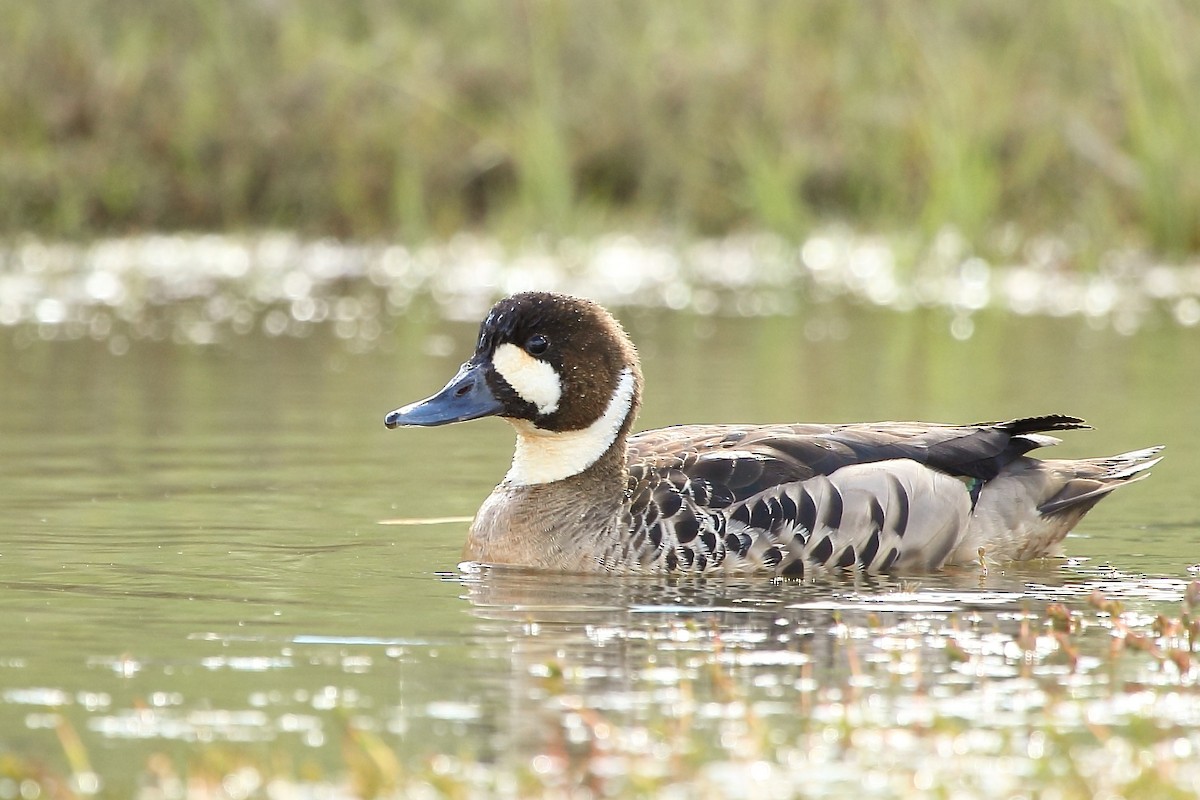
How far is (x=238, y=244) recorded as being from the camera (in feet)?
67.4

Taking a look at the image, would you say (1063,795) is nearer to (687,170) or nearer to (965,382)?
(965,382)

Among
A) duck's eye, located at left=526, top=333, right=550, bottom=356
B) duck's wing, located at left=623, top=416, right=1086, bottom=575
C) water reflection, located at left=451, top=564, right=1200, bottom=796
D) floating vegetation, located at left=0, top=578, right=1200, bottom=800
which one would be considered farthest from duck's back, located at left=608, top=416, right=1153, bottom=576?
floating vegetation, located at left=0, top=578, right=1200, bottom=800

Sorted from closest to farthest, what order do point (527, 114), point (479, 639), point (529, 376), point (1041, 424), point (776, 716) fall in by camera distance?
point (776, 716) → point (479, 639) → point (1041, 424) → point (529, 376) → point (527, 114)

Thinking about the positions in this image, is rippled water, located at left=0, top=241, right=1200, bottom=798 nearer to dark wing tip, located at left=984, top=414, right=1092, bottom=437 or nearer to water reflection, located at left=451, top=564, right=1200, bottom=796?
water reflection, located at left=451, top=564, right=1200, bottom=796

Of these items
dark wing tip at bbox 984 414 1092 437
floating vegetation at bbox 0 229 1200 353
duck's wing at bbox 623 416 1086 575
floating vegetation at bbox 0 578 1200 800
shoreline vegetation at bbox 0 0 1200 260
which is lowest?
floating vegetation at bbox 0 578 1200 800

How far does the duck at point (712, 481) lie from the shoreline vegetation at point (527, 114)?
10068mm

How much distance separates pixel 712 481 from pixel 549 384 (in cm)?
78

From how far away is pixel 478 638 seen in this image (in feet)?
22.5

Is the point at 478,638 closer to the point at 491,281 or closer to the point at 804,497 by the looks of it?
the point at 804,497

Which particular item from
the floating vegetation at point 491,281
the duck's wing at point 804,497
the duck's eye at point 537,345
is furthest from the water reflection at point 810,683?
the floating vegetation at point 491,281

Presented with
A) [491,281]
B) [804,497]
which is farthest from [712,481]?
[491,281]

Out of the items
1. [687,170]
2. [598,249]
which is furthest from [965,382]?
[687,170]

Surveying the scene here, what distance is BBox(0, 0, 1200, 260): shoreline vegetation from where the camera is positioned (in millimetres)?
19719

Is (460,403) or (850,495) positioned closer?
(850,495)
